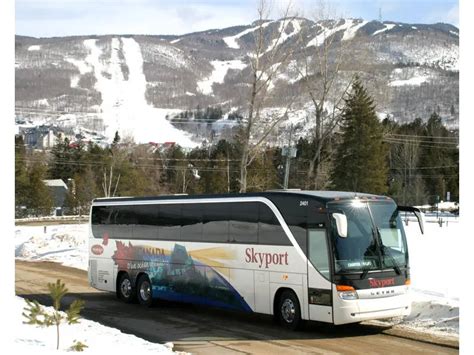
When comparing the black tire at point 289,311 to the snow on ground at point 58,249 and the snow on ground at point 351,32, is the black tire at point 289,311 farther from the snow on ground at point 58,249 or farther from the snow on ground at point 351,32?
the snow on ground at point 351,32

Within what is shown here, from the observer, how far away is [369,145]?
6569 cm

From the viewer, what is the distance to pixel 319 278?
46.6 ft

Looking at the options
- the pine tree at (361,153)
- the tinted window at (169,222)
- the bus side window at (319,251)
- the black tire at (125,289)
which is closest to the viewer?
the bus side window at (319,251)

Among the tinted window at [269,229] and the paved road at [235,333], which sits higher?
the tinted window at [269,229]

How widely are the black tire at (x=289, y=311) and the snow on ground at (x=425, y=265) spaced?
230 cm

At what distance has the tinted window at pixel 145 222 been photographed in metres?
19.9

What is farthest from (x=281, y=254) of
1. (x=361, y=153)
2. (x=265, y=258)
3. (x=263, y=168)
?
(x=263, y=168)

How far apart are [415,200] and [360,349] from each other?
73.5 metres

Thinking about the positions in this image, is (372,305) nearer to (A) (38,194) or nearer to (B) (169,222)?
(B) (169,222)

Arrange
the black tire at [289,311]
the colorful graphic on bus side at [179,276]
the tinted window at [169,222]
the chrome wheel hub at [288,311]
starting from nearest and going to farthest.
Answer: the black tire at [289,311], the chrome wheel hub at [288,311], the colorful graphic on bus side at [179,276], the tinted window at [169,222]

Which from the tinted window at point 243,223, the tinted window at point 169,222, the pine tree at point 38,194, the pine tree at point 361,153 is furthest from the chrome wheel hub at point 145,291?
the pine tree at point 38,194

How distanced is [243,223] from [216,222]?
112cm

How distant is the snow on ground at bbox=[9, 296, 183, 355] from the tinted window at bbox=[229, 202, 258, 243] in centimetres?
399

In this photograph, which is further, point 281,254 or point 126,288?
point 126,288
